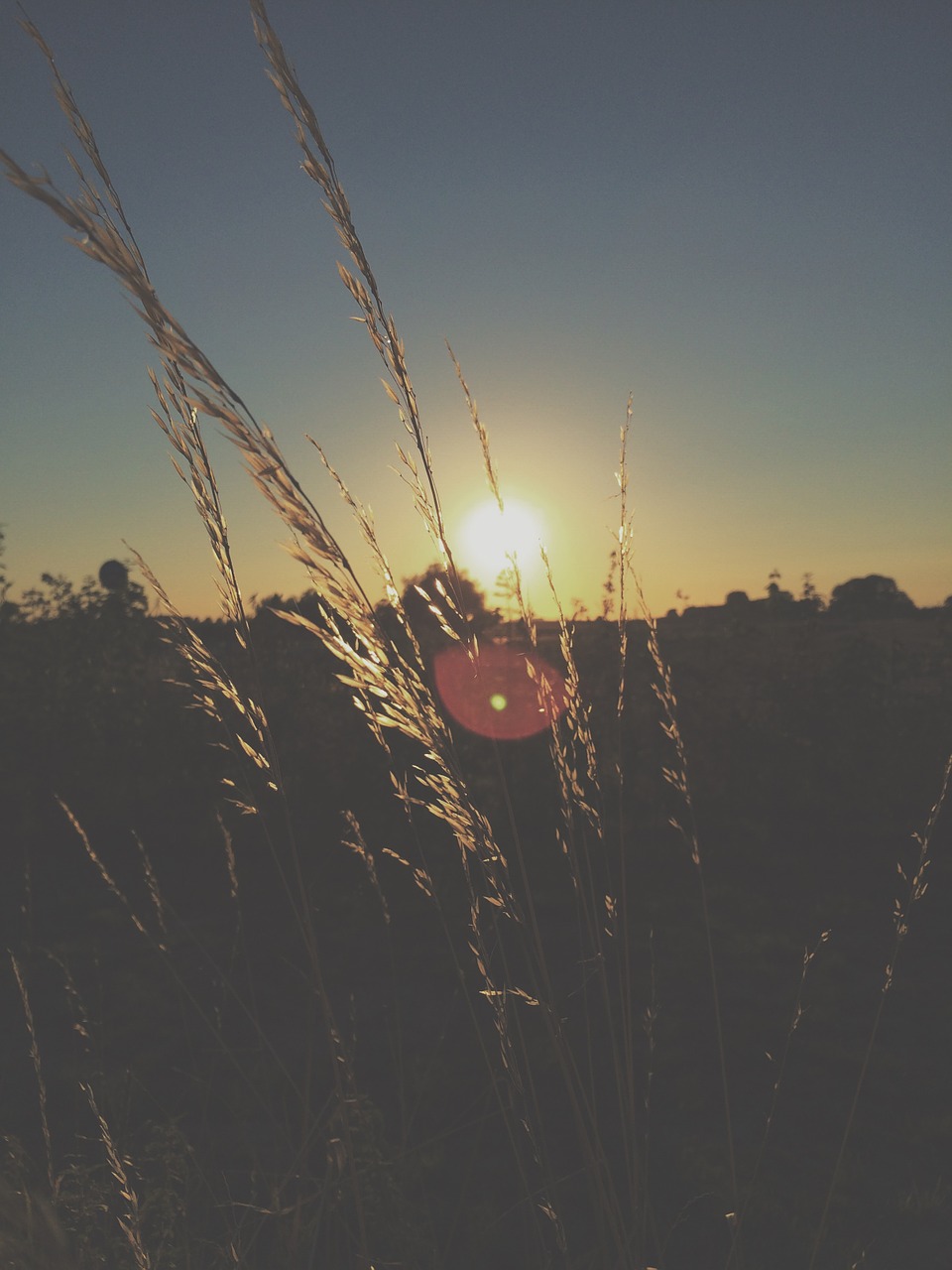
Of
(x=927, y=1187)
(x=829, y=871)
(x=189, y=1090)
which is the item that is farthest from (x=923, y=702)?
(x=189, y=1090)

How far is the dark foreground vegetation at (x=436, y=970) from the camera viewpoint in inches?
80.0

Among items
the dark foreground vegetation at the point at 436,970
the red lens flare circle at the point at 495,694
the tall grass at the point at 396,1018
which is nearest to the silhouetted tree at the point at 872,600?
the dark foreground vegetation at the point at 436,970

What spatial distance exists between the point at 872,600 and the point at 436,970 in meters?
16.4

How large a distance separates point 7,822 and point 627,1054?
655 cm

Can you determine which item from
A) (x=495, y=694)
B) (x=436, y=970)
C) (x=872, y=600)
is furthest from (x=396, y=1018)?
(x=872, y=600)

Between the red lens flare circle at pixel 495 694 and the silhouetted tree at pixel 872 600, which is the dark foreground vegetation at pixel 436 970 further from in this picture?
the silhouetted tree at pixel 872 600

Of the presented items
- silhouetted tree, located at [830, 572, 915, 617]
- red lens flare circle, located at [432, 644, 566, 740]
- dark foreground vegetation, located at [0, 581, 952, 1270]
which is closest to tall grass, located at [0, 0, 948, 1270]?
dark foreground vegetation, located at [0, 581, 952, 1270]

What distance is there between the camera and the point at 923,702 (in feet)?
23.8

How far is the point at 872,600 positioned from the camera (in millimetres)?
18391

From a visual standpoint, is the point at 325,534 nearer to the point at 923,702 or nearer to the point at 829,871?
the point at 829,871

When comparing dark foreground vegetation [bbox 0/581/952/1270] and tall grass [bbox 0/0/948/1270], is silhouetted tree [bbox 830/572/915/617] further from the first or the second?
tall grass [bbox 0/0/948/1270]

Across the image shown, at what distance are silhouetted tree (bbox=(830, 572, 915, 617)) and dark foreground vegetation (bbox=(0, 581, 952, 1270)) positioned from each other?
988cm

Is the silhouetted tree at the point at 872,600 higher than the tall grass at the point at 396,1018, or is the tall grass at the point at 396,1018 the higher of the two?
the silhouetted tree at the point at 872,600

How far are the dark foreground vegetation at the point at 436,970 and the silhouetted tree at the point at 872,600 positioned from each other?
→ 9879 mm
